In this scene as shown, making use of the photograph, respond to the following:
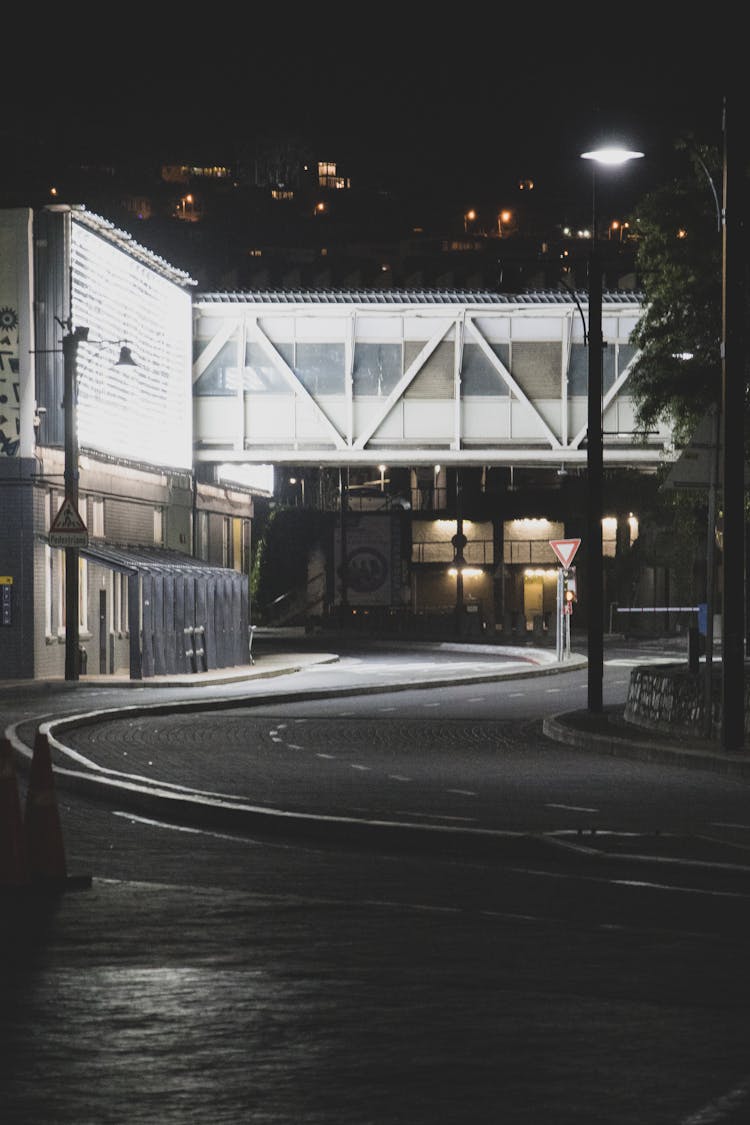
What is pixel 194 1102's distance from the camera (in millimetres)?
6918

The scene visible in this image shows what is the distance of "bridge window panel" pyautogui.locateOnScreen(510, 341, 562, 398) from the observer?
54594 mm

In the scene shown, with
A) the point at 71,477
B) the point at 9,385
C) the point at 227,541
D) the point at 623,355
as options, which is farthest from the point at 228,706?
the point at 227,541

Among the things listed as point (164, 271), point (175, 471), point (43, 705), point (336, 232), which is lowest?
point (43, 705)

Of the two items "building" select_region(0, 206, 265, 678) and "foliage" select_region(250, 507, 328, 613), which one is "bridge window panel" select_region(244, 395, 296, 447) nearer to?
"building" select_region(0, 206, 265, 678)

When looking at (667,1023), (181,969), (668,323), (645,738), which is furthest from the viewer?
(668,323)

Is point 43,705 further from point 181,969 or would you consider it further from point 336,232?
point 336,232

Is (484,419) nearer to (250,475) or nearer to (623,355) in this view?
(623,355)

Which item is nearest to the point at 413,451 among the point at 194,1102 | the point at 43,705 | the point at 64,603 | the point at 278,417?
the point at 278,417

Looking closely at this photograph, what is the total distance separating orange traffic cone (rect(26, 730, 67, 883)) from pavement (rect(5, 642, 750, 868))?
54 centimetres

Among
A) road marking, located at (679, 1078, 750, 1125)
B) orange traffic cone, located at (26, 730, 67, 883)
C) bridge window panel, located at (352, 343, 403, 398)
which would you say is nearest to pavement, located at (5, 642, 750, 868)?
orange traffic cone, located at (26, 730, 67, 883)

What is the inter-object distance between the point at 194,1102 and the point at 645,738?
16.6 meters

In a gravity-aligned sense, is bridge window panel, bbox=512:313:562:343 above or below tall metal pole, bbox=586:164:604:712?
above

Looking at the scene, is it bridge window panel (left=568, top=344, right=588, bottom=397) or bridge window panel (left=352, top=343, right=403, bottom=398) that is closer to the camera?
bridge window panel (left=352, top=343, right=403, bottom=398)

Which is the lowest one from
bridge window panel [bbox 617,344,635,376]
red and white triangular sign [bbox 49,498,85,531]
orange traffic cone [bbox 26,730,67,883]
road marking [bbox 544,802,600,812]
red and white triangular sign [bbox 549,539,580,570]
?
road marking [bbox 544,802,600,812]
